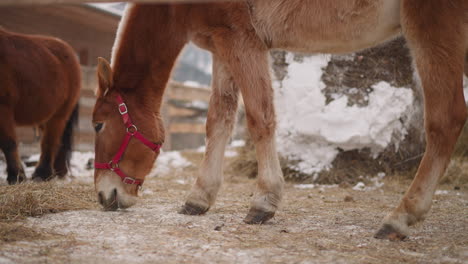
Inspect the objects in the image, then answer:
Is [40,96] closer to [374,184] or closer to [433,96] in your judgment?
[374,184]

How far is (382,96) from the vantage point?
5715mm

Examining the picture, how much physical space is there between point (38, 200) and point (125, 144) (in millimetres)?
767

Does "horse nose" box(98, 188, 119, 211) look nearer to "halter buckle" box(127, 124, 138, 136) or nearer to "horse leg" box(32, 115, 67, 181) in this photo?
"halter buckle" box(127, 124, 138, 136)

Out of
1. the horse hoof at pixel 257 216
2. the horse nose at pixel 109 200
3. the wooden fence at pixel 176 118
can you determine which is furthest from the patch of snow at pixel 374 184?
the wooden fence at pixel 176 118

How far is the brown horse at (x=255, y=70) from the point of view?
2.79m

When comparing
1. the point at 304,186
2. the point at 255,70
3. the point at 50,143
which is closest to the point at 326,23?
the point at 255,70

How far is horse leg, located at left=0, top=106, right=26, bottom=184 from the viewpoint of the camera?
471 centimetres

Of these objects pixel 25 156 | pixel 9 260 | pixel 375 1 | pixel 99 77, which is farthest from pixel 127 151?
pixel 25 156

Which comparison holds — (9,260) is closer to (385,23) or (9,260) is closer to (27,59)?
(385,23)

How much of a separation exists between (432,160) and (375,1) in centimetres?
112

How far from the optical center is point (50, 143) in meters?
5.66

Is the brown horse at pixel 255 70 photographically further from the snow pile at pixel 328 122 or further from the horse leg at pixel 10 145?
the snow pile at pixel 328 122

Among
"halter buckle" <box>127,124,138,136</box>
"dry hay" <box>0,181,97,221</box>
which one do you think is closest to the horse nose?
"dry hay" <box>0,181,97,221</box>

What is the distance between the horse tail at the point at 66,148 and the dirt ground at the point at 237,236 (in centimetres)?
222
